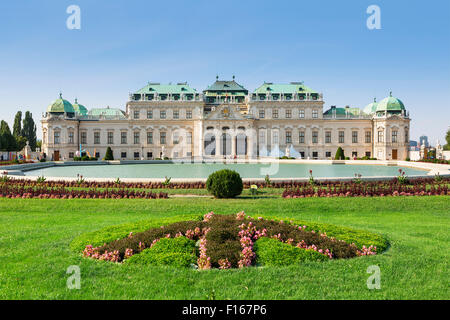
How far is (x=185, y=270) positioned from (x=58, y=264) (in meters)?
2.47

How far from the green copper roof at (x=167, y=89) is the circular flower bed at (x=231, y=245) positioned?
195 feet

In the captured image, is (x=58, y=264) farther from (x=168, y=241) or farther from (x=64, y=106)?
(x=64, y=106)

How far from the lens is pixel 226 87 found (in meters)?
69.7

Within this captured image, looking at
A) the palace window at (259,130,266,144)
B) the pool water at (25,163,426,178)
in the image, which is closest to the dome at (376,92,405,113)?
the palace window at (259,130,266,144)

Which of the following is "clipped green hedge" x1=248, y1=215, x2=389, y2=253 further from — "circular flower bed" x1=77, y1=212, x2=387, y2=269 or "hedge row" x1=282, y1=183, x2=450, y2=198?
"hedge row" x1=282, y1=183, x2=450, y2=198

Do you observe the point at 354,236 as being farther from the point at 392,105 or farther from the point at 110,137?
the point at 110,137

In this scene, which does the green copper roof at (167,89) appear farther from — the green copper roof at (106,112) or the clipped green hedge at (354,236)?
the clipped green hedge at (354,236)

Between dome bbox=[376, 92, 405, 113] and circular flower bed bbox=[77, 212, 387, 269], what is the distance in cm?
6006

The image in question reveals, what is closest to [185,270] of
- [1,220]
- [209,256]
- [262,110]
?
[209,256]

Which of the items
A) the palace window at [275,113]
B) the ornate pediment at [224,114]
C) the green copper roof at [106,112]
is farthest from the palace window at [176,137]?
the palace window at [275,113]

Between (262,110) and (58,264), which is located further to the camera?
(262,110)

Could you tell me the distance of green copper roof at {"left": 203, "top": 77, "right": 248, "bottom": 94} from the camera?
69.1 m

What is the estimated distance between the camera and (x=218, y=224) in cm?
897
